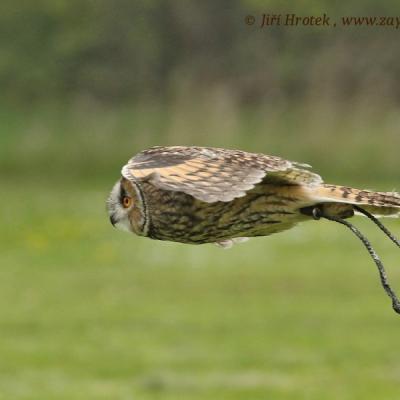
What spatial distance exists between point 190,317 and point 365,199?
28.7ft

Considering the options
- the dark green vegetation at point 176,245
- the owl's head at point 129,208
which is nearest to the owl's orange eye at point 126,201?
the owl's head at point 129,208

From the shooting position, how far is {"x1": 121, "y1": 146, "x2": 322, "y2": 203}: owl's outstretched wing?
2.95 meters

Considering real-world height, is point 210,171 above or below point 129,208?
above

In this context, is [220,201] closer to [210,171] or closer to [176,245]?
[210,171]

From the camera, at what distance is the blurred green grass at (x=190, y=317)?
920 centimetres

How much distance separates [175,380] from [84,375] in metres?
0.64

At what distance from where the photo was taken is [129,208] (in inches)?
125

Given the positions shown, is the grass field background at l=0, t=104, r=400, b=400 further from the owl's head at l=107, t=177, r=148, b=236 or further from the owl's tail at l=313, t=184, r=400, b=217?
the owl's tail at l=313, t=184, r=400, b=217

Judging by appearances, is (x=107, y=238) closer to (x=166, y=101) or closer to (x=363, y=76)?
(x=166, y=101)

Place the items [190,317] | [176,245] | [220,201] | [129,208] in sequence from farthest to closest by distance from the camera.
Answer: [176,245]
[190,317]
[129,208]
[220,201]

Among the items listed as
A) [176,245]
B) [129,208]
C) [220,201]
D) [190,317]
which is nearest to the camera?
[220,201]

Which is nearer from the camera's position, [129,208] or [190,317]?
[129,208]

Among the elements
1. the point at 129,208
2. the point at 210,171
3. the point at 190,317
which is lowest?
the point at 190,317

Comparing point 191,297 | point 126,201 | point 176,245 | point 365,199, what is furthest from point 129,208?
point 176,245
